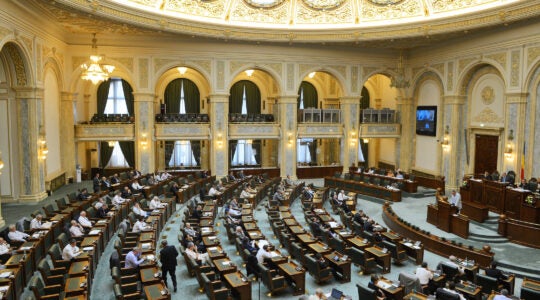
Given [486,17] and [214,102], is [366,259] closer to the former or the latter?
[486,17]

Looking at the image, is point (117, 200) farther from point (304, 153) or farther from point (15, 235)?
point (304, 153)

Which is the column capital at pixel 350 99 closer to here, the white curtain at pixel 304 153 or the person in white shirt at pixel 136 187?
the white curtain at pixel 304 153

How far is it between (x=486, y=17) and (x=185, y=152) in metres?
18.8

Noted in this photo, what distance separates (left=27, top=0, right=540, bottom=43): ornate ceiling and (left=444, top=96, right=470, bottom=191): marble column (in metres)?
3.74

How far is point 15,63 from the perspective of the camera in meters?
15.1

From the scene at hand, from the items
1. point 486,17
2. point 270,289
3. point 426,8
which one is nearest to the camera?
point 270,289

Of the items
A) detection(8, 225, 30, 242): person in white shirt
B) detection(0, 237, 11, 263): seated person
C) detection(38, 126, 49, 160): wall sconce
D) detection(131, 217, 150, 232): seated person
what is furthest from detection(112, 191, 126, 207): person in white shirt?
detection(0, 237, 11, 263): seated person

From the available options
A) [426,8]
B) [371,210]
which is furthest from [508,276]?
[426,8]

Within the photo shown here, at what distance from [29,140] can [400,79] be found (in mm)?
18107

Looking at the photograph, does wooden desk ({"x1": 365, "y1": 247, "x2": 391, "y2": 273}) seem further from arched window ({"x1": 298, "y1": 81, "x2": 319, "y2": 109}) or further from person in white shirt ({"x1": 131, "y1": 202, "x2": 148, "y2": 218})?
arched window ({"x1": 298, "y1": 81, "x2": 319, "y2": 109})

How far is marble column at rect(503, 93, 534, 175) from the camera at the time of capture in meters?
17.4

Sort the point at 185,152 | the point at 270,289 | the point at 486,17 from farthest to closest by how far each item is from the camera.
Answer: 1. the point at 185,152
2. the point at 486,17
3. the point at 270,289

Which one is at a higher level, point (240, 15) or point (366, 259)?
point (240, 15)

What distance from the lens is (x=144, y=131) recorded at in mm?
21734
